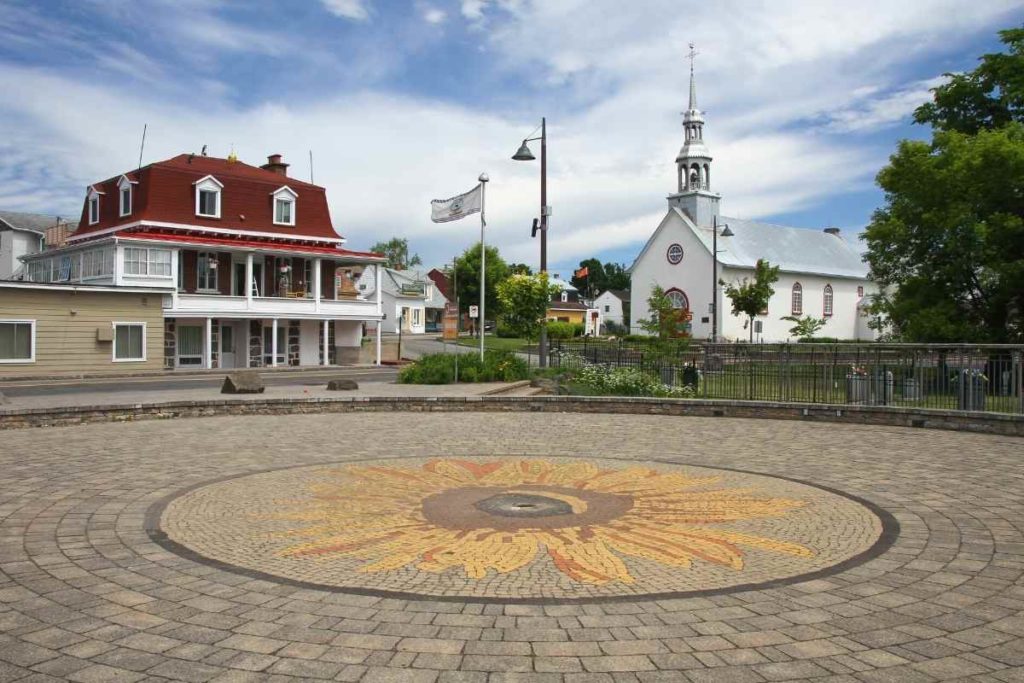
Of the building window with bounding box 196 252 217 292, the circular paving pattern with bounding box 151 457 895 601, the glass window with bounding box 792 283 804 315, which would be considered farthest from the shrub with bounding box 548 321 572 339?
the circular paving pattern with bounding box 151 457 895 601

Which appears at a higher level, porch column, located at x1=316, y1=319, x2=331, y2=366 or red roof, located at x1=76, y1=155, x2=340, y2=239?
red roof, located at x1=76, y1=155, x2=340, y2=239

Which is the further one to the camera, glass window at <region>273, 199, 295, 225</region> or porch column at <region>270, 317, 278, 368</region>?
glass window at <region>273, 199, 295, 225</region>

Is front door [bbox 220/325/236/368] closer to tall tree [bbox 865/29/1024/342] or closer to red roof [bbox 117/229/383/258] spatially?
red roof [bbox 117/229/383/258]

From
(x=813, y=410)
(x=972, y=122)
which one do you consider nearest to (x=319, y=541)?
(x=813, y=410)

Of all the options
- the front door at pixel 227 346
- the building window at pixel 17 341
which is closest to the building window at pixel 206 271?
the front door at pixel 227 346

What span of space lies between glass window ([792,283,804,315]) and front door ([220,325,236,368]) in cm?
5477

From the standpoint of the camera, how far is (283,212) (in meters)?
42.1

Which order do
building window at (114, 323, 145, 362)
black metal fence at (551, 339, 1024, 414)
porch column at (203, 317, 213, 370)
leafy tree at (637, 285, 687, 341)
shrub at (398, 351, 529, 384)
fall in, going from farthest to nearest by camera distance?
porch column at (203, 317, 213, 370), building window at (114, 323, 145, 362), shrub at (398, 351, 529, 384), leafy tree at (637, 285, 687, 341), black metal fence at (551, 339, 1024, 414)

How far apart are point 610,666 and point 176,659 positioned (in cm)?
249

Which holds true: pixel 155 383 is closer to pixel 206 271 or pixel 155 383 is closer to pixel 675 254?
pixel 206 271

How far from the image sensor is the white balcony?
117 ft

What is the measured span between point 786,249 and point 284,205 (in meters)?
53.5

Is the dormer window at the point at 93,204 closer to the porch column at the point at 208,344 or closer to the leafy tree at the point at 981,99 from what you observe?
the porch column at the point at 208,344

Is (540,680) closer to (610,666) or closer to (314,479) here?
(610,666)
